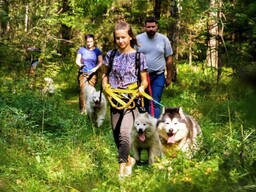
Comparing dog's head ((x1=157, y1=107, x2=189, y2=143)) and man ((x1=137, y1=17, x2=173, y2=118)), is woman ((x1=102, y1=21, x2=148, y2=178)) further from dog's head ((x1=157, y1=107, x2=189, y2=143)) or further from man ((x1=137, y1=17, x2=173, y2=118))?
man ((x1=137, y1=17, x2=173, y2=118))

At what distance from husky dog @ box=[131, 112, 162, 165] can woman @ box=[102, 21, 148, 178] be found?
61 centimetres

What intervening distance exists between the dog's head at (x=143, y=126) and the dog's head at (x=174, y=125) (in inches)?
11.8

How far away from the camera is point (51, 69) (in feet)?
41.5

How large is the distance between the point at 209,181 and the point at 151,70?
4456mm

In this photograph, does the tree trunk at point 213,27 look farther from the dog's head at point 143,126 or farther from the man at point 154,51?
the dog's head at point 143,126

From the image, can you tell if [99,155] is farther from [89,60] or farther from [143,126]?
[89,60]

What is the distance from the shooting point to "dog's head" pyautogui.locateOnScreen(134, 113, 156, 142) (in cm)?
642

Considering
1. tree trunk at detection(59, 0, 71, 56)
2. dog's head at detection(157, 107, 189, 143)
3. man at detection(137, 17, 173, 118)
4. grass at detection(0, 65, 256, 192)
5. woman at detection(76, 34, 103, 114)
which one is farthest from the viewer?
tree trunk at detection(59, 0, 71, 56)

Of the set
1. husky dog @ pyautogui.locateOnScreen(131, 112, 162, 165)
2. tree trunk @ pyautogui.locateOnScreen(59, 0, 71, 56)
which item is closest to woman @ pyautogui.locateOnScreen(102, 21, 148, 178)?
husky dog @ pyautogui.locateOnScreen(131, 112, 162, 165)

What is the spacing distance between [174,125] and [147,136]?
0.58m

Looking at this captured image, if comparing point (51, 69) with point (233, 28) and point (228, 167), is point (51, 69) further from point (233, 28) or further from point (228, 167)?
point (228, 167)

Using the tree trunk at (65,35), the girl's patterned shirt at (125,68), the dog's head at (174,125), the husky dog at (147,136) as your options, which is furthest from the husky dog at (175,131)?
the tree trunk at (65,35)

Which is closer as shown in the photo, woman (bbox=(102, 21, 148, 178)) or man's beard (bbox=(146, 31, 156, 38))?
woman (bbox=(102, 21, 148, 178))

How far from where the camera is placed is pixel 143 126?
21.2 ft
